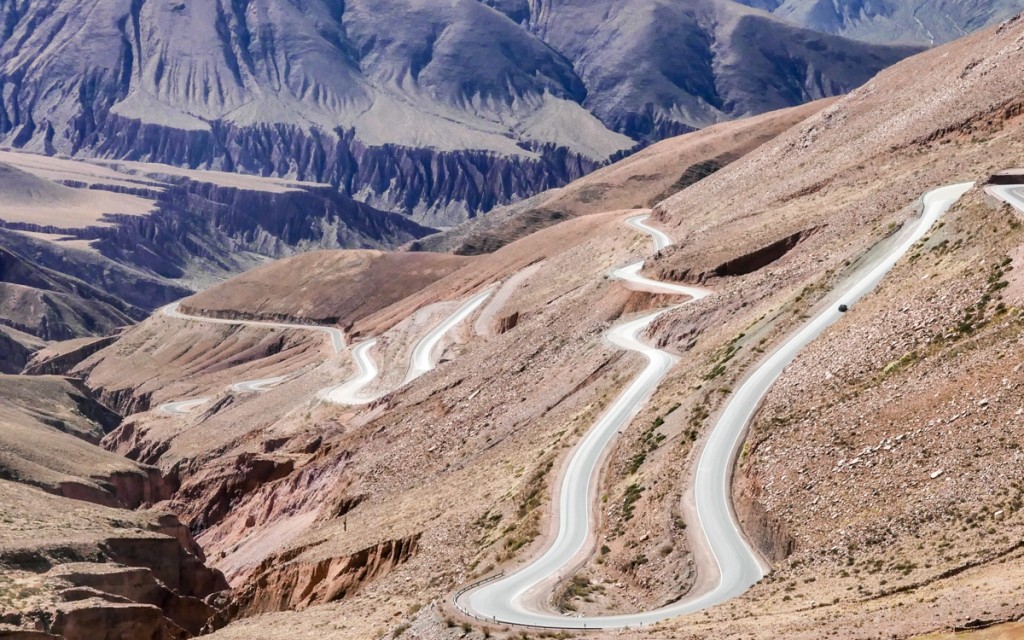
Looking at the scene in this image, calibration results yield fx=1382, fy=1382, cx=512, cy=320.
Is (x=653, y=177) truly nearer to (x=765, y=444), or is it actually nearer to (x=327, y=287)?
(x=327, y=287)

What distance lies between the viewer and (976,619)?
22781mm

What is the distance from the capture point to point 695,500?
1453 inches

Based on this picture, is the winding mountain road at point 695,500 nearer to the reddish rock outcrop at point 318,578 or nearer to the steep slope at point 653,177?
the reddish rock outcrop at point 318,578

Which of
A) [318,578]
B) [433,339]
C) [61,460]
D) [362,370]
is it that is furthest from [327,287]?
[318,578]

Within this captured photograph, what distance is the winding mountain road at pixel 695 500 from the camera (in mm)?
32125

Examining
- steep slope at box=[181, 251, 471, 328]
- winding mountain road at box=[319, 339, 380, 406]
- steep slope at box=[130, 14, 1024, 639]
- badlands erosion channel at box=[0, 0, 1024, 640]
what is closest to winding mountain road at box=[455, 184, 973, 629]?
badlands erosion channel at box=[0, 0, 1024, 640]

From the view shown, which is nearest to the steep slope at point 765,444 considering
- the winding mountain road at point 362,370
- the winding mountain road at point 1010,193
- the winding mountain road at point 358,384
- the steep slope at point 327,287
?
the winding mountain road at point 1010,193

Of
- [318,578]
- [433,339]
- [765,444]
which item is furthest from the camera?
[433,339]

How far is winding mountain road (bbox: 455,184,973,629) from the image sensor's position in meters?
32.1

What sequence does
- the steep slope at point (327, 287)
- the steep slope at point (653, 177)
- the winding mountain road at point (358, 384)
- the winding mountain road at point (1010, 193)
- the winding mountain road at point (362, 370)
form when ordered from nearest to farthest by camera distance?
the winding mountain road at point (1010, 193) < the winding mountain road at point (358, 384) < the winding mountain road at point (362, 370) < the steep slope at point (327, 287) < the steep slope at point (653, 177)

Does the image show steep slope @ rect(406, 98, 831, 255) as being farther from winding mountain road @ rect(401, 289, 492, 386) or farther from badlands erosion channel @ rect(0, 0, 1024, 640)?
winding mountain road @ rect(401, 289, 492, 386)

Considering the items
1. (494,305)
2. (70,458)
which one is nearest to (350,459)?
(70,458)

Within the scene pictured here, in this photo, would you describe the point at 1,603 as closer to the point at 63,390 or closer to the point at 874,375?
the point at 874,375

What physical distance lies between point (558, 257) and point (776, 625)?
74299 mm
